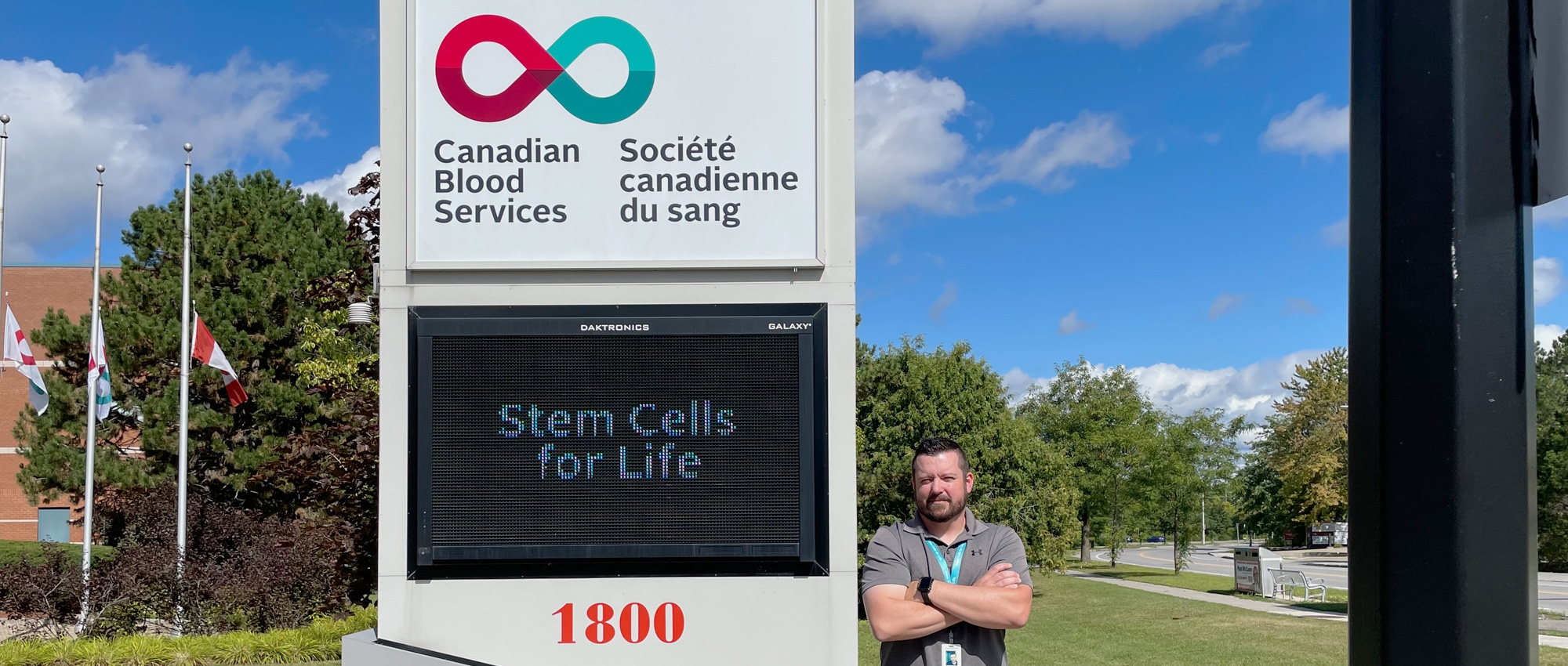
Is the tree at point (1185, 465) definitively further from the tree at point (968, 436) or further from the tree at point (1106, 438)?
the tree at point (968, 436)

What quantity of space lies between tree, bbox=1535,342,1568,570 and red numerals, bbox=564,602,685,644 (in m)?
43.7

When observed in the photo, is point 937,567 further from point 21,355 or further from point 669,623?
point 21,355

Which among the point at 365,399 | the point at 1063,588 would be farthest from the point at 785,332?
the point at 1063,588

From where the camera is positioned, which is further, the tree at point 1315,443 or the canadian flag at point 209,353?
the tree at point 1315,443

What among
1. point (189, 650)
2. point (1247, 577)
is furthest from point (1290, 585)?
point (189, 650)

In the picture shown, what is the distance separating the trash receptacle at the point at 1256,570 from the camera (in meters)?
27.7

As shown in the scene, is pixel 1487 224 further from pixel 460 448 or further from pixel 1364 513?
pixel 460 448

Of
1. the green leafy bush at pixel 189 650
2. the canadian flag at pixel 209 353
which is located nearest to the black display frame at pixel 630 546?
the green leafy bush at pixel 189 650

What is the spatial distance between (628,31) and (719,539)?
248 cm

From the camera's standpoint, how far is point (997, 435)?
28078 millimetres

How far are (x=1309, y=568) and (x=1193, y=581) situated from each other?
8545 mm

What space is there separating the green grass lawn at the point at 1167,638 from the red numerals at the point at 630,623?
27.4 ft

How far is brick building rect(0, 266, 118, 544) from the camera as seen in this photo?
39.2 m

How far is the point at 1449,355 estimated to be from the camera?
1.60 metres
